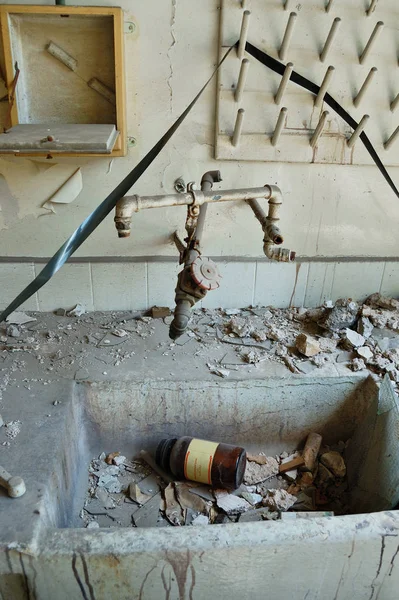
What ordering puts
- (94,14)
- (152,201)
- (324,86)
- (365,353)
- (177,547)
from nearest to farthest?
(177,547) < (152,201) < (94,14) < (324,86) < (365,353)

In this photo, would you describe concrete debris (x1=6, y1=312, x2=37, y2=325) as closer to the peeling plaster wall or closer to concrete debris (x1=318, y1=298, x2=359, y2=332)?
the peeling plaster wall

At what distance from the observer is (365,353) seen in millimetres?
1516

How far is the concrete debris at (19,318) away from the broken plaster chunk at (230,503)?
88 centimetres

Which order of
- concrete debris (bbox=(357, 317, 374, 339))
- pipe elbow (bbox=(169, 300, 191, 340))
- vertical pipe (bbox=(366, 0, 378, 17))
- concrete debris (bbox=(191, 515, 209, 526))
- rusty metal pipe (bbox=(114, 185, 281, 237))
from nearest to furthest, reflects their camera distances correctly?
1. rusty metal pipe (bbox=(114, 185, 281, 237))
2. pipe elbow (bbox=(169, 300, 191, 340))
3. concrete debris (bbox=(191, 515, 209, 526))
4. vertical pipe (bbox=(366, 0, 378, 17))
5. concrete debris (bbox=(357, 317, 374, 339))

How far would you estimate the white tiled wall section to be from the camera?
1680 mm

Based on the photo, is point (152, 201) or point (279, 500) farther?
point (279, 500)

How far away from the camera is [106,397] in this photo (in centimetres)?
140

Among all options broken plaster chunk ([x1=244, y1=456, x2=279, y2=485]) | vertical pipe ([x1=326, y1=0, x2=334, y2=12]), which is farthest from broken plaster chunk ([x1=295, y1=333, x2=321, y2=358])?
vertical pipe ([x1=326, y1=0, x2=334, y2=12])

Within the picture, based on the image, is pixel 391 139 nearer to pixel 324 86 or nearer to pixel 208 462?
pixel 324 86

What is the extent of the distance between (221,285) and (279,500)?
0.77 metres

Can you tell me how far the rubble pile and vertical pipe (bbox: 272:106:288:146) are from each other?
0.97 m

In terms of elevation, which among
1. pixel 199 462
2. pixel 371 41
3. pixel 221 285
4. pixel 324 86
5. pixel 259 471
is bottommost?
pixel 259 471

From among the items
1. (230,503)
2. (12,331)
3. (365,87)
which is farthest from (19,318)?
(365,87)

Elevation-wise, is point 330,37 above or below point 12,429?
above
